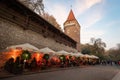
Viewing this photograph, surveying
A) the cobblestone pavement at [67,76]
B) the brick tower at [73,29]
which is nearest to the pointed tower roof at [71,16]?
the brick tower at [73,29]

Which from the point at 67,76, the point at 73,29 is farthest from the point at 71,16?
the point at 67,76

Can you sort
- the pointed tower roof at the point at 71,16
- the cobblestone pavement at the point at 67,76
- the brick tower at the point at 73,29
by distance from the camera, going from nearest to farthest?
the cobblestone pavement at the point at 67,76 < the brick tower at the point at 73,29 < the pointed tower roof at the point at 71,16

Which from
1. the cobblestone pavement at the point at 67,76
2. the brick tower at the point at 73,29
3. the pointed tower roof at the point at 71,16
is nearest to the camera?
the cobblestone pavement at the point at 67,76

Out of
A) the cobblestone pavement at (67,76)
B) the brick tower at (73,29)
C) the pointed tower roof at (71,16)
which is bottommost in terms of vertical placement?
the cobblestone pavement at (67,76)

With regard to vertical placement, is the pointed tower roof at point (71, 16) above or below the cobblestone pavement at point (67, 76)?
above

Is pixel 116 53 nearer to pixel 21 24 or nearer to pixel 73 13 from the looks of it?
pixel 73 13

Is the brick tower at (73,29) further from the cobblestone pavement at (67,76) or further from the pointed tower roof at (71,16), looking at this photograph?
the cobblestone pavement at (67,76)

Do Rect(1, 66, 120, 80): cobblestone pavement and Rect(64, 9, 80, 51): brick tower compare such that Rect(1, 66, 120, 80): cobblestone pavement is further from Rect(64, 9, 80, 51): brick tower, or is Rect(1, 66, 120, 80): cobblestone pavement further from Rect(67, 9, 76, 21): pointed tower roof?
Rect(67, 9, 76, 21): pointed tower roof

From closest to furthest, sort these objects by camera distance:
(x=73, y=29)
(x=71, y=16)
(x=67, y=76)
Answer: (x=67, y=76) < (x=73, y=29) < (x=71, y=16)

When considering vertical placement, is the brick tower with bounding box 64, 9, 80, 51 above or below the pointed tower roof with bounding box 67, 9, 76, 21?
below

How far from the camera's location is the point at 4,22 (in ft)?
39.8

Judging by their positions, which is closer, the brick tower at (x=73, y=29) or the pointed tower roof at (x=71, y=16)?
the brick tower at (x=73, y=29)

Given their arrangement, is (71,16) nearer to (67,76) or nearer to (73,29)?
(73,29)

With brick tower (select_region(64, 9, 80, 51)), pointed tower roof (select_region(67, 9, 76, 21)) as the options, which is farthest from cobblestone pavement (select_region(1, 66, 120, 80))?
pointed tower roof (select_region(67, 9, 76, 21))
